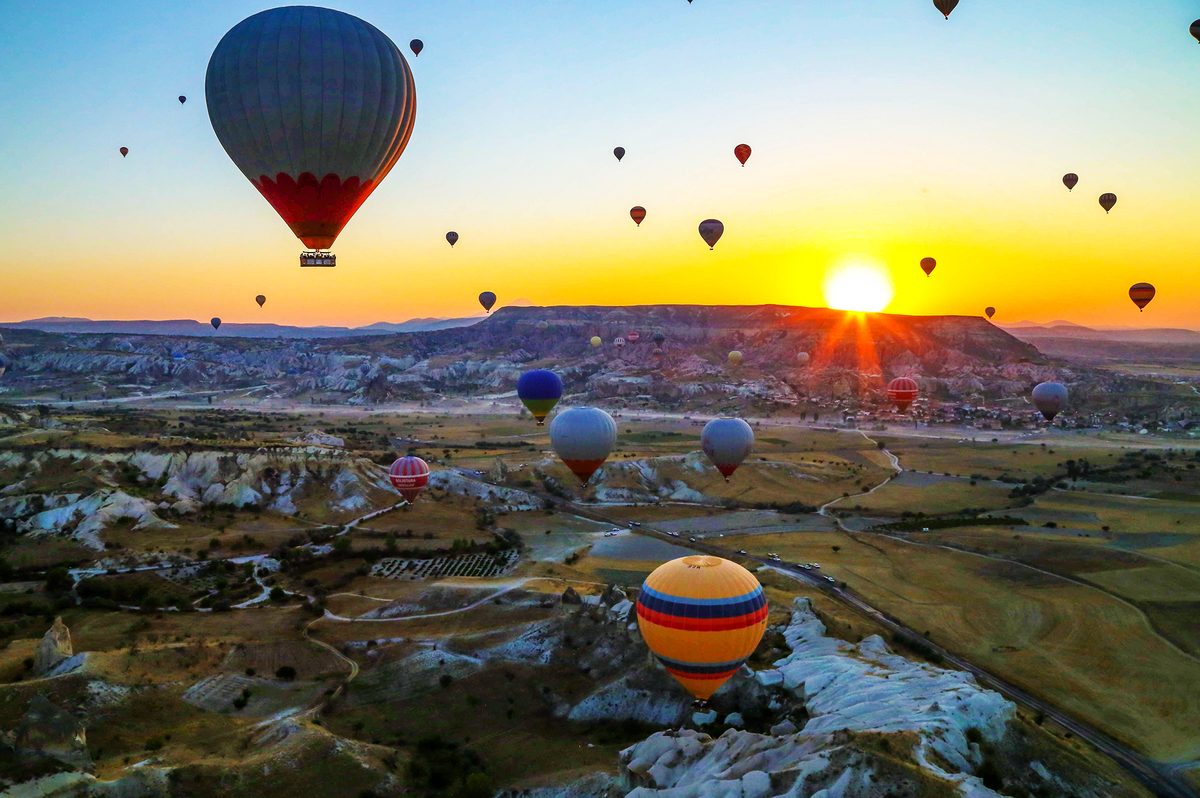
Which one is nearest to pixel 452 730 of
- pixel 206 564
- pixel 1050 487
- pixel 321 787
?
pixel 321 787

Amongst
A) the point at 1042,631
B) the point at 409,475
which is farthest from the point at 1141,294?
the point at 409,475

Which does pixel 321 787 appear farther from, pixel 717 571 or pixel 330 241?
pixel 330 241

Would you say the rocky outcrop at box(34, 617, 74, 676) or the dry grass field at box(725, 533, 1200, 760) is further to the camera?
the rocky outcrop at box(34, 617, 74, 676)

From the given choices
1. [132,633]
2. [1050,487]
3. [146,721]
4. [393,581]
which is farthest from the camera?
[1050,487]

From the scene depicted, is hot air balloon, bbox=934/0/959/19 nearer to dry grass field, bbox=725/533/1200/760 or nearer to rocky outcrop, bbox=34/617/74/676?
dry grass field, bbox=725/533/1200/760

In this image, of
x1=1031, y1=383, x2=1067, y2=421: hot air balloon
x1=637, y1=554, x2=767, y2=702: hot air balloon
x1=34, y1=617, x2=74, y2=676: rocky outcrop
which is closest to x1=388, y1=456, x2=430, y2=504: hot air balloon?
x1=34, y1=617, x2=74, y2=676: rocky outcrop

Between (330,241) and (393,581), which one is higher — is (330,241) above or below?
above
